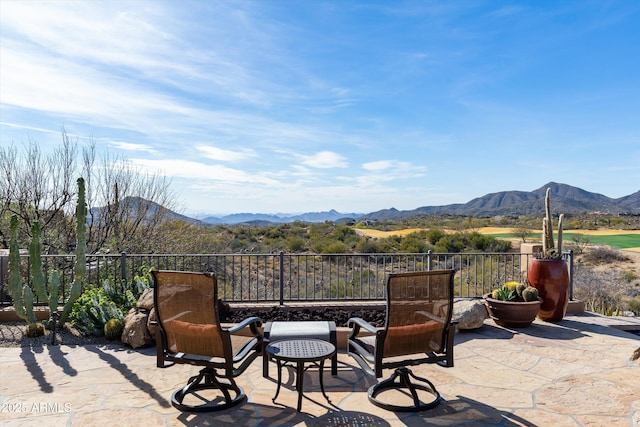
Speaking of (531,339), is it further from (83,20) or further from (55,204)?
(55,204)

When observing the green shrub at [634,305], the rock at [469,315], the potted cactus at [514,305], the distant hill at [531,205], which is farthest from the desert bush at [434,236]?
the distant hill at [531,205]

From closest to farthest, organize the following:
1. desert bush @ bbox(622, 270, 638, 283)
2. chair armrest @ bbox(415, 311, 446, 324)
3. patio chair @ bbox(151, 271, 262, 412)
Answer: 1. patio chair @ bbox(151, 271, 262, 412)
2. chair armrest @ bbox(415, 311, 446, 324)
3. desert bush @ bbox(622, 270, 638, 283)

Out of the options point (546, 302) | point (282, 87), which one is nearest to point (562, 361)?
point (546, 302)

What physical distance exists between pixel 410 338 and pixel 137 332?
3.70 meters

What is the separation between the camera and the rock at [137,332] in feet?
17.6

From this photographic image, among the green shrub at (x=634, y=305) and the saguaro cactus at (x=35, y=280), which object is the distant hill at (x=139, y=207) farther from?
the green shrub at (x=634, y=305)

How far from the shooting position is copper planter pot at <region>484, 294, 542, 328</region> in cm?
621

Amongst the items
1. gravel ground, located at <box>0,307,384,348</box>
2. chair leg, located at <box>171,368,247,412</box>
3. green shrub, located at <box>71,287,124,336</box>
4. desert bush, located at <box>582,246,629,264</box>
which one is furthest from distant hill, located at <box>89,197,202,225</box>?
desert bush, located at <box>582,246,629,264</box>

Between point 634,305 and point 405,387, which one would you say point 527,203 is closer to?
point 634,305

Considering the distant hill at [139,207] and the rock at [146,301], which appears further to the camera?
the distant hill at [139,207]

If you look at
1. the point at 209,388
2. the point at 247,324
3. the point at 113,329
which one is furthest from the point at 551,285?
the point at 113,329

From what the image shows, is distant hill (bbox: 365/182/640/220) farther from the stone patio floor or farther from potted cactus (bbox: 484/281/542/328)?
the stone patio floor

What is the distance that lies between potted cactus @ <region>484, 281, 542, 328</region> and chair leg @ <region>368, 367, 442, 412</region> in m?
2.75

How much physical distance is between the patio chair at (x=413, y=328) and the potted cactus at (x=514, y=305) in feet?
10.0
